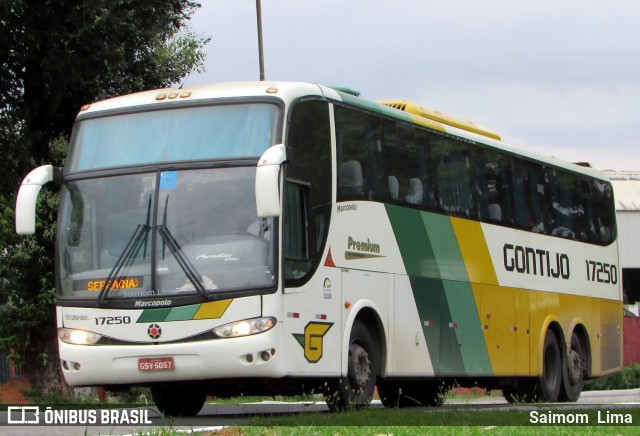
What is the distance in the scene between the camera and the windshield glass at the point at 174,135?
1409 centimetres

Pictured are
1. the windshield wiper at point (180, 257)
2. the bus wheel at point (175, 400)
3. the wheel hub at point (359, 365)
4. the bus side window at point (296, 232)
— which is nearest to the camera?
the windshield wiper at point (180, 257)

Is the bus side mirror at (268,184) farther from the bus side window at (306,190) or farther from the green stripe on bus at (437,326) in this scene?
the green stripe on bus at (437,326)

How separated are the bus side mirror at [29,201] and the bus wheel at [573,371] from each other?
10271 mm

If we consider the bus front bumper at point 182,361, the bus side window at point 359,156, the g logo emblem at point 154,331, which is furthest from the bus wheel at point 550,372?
the g logo emblem at point 154,331

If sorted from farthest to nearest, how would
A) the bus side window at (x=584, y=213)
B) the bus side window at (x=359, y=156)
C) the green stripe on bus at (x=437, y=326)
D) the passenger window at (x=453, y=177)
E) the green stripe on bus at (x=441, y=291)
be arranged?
the bus side window at (x=584, y=213) < the passenger window at (x=453, y=177) < the green stripe on bus at (x=437, y=326) < the green stripe on bus at (x=441, y=291) < the bus side window at (x=359, y=156)

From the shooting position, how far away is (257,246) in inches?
531

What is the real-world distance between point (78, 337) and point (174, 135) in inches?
94.9

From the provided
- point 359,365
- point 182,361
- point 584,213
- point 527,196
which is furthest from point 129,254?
point 584,213

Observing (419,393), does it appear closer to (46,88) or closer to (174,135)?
(174,135)

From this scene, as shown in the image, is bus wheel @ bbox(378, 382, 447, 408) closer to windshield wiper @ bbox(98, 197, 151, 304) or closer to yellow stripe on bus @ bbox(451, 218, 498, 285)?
yellow stripe on bus @ bbox(451, 218, 498, 285)

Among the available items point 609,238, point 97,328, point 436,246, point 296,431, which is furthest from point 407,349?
point 609,238

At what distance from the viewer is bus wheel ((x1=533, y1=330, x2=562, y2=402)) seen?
2089 centimetres

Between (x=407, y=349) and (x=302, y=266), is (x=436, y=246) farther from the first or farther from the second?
(x=302, y=266)

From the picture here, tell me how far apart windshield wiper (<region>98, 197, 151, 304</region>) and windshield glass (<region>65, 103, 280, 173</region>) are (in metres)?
0.87
